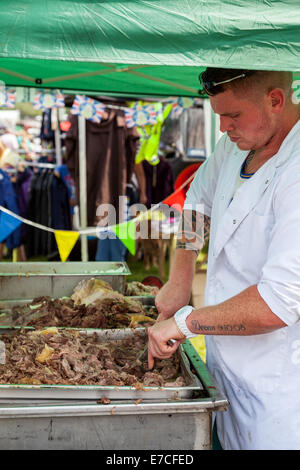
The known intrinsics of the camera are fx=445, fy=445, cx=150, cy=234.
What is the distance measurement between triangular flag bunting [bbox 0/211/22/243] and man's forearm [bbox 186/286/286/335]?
4.13 metres

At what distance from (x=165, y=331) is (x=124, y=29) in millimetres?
930

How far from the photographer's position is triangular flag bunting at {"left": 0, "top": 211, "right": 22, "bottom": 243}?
5.17m

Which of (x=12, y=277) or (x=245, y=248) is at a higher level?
(x=245, y=248)

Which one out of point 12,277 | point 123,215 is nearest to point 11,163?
point 123,215

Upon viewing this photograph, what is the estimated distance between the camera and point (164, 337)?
147 cm

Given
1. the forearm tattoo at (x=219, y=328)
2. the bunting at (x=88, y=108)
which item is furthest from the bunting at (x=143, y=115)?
the forearm tattoo at (x=219, y=328)

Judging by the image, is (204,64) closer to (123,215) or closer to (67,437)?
(67,437)

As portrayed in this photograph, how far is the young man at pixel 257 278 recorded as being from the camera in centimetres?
129

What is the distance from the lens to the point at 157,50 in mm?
1271

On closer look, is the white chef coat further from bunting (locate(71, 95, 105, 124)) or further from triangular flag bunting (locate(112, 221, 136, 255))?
bunting (locate(71, 95, 105, 124))

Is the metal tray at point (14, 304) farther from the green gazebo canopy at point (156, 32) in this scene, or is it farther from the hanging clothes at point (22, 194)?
the hanging clothes at point (22, 194)

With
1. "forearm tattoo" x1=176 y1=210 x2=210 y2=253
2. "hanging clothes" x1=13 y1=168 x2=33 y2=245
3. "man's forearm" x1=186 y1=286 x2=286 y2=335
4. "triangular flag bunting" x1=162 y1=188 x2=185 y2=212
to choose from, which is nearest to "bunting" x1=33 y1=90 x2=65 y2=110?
"triangular flag bunting" x1=162 y1=188 x2=185 y2=212

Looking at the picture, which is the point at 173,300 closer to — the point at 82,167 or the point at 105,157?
the point at 82,167

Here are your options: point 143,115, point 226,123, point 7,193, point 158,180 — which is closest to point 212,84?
point 226,123
